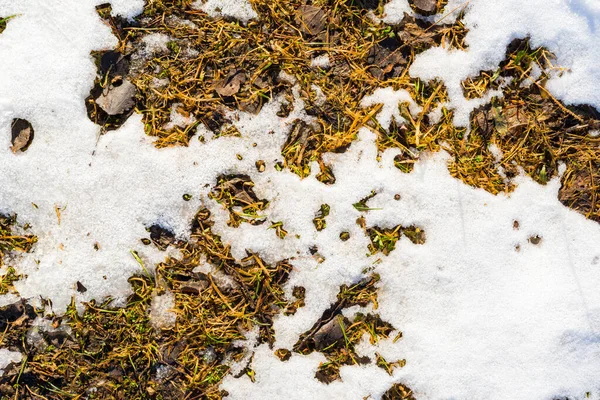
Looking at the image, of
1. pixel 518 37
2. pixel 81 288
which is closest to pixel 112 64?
pixel 81 288

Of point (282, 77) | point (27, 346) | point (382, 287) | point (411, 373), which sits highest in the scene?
point (282, 77)

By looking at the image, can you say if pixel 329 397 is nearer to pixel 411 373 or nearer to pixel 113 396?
pixel 411 373

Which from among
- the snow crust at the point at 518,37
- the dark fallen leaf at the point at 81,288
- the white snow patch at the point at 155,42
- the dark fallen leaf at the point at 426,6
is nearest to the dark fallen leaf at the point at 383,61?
the snow crust at the point at 518,37

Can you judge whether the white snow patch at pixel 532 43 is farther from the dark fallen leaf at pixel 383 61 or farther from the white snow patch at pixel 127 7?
the white snow patch at pixel 127 7

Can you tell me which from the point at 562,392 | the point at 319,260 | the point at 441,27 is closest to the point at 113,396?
the point at 319,260

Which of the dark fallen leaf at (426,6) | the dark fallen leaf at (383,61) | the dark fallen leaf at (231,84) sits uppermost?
the dark fallen leaf at (426,6)

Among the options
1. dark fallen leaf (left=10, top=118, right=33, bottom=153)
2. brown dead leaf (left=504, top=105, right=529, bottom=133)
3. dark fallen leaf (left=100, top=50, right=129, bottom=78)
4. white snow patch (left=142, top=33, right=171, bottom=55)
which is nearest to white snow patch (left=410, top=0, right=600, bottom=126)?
brown dead leaf (left=504, top=105, right=529, bottom=133)

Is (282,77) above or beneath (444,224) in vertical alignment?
above
